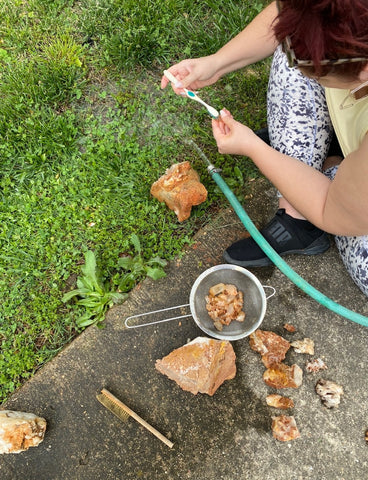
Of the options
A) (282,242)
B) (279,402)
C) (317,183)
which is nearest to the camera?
(317,183)

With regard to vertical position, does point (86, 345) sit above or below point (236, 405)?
above

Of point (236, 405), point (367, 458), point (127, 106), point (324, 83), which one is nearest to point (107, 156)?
point (127, 106)

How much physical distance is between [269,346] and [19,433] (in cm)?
114

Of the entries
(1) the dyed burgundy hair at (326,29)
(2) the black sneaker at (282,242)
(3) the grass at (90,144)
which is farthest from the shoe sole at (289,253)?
(1) the dyed burgundy hair at (326,29)

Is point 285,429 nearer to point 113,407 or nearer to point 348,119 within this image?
point 113,407

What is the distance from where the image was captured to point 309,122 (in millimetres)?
1750

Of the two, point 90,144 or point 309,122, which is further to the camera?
point 90,144

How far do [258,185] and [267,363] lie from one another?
0.92m

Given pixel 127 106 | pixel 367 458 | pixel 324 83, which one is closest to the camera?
pixel 324 83

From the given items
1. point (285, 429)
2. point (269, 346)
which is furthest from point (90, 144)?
point (285, 429)

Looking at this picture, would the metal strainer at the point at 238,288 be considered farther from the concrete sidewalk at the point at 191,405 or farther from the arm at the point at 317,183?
the arm at the point at 317,183

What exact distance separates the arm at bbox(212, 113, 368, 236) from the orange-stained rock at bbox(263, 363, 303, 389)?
0.69 m

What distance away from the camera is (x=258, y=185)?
7.09 ft

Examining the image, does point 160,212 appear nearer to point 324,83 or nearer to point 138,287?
point 138,287
